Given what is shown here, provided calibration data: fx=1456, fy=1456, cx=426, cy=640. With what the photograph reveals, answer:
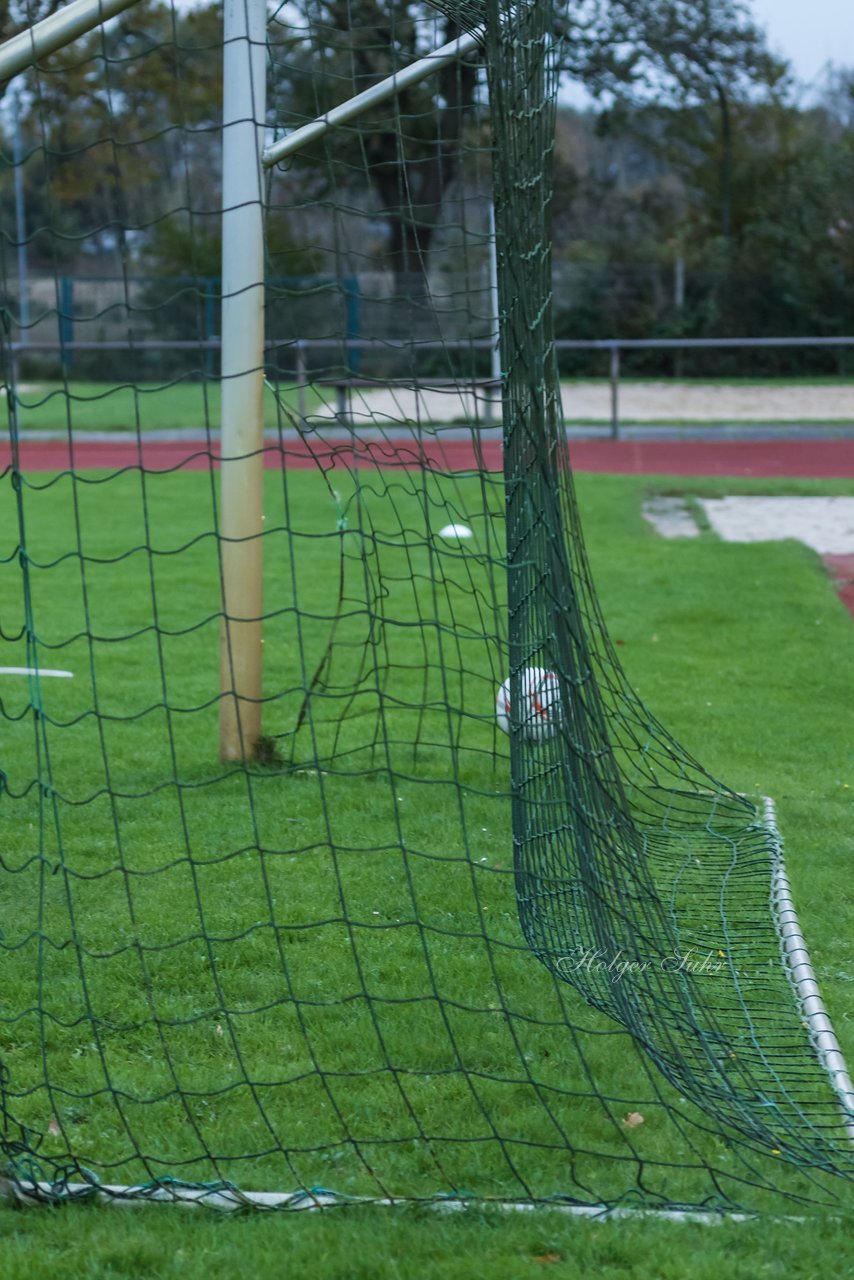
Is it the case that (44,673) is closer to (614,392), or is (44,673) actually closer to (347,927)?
(347,927)

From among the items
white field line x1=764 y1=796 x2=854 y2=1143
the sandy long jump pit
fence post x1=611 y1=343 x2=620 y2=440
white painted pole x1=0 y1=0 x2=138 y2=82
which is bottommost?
white field line x1=764 y1=796 x2=854 y2=1143

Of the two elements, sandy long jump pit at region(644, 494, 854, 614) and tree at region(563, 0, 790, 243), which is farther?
tree at region(563, 0, 790, 243)

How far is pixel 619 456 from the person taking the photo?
14992 mm

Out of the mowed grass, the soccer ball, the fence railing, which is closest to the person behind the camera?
the mowed grass

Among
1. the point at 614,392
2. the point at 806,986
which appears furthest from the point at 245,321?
the point at 614,392

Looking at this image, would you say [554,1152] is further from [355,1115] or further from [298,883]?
[298,883]

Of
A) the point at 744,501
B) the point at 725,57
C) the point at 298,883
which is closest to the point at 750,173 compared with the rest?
the point at 725,57

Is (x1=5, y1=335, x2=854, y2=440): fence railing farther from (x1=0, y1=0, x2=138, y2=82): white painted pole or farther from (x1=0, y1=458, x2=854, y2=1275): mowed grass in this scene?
(x1=0, y1=0, x2=138, y2=82): white painted pole

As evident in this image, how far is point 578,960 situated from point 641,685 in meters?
2.87

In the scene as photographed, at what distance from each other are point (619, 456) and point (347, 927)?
1178cm

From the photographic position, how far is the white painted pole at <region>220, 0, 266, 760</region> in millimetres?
4402

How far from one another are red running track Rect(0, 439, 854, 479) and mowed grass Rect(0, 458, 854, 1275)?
267 inches

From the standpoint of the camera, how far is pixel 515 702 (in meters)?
3.63

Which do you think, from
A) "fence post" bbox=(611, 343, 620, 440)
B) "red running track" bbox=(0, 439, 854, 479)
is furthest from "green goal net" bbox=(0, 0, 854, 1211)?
"fence post" bbox=(611, 343, 620, 440)
